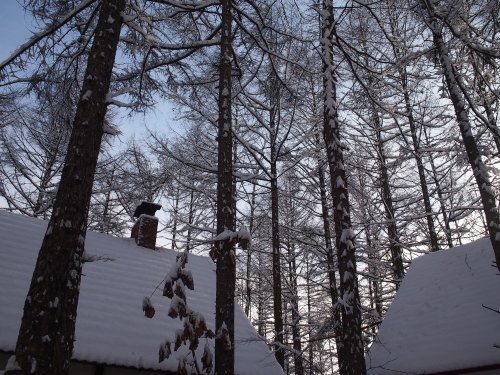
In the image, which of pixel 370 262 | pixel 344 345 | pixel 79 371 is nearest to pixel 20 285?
pixel 79 371

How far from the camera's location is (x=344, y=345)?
571cm

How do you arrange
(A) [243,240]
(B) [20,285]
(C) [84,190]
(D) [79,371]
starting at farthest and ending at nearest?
(B) [20,285], (D) [79,371], (A) [243,240], (C) [84,190]

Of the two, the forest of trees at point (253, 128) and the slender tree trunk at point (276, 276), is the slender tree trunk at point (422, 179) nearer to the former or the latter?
the forest of trees at point (253, 128)

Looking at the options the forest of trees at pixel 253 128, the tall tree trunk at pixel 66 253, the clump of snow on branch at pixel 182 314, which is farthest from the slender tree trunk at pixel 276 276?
the tall tree trunk at pixel 66 253

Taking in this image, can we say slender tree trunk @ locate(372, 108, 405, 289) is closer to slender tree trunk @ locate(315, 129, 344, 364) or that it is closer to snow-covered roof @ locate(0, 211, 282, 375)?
slender tree trunk @ locate(315, 129, 344, 364)

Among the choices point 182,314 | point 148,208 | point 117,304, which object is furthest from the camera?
point 148,208

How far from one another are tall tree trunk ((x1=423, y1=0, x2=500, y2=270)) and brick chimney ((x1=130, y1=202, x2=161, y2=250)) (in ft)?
23.6

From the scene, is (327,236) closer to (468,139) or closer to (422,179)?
(422,179)

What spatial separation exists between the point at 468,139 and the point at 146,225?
7.69m

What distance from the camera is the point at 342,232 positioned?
6.32 metres

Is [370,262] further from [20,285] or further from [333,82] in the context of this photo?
[20,285]

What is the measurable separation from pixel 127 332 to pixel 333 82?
5904mm

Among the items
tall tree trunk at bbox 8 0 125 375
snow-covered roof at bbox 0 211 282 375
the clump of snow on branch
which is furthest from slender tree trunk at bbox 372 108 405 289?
tall tree trunk at bbox 8 0 125 375

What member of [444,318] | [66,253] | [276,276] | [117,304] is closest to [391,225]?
[276,276]
